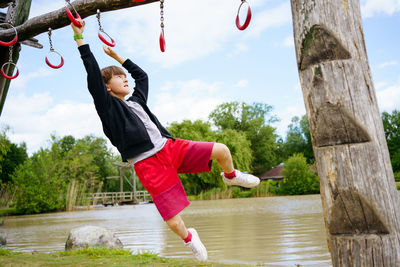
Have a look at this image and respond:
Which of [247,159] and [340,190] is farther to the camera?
[247,159]

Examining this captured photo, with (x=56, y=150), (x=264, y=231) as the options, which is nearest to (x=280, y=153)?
(x=56, y=150)

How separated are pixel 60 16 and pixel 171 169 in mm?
2231

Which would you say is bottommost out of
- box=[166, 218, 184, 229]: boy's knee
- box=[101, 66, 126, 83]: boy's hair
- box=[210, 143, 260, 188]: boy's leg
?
box=[166, 218, 184, 229]: boy's knee

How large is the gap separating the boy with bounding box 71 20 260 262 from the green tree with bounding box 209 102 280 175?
39.3 metres

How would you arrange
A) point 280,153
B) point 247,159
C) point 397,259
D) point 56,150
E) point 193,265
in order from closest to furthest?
point 397,259 → point 193,265 → point 56,150 → point 247,159 → point 280,153

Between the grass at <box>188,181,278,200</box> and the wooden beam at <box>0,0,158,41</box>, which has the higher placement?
the wooden beam at <box>0,0,158,41</box>

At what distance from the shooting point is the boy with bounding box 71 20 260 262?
9.44 ft

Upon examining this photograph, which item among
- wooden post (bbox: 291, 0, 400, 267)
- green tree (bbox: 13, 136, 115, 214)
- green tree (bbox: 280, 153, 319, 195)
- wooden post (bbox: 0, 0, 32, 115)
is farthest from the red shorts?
green tree (bbox: 280, 153, 319, 195)

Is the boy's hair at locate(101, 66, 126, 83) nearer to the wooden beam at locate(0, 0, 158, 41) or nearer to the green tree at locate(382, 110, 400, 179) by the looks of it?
the wooden beam at locate(0, 0, 158, 41)

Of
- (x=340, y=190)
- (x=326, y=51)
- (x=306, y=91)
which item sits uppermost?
(x=326, y=51)

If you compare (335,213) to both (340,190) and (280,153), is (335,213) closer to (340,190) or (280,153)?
(340,190)

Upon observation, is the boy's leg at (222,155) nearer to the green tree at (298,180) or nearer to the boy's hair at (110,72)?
the boy's hair at (110,72)

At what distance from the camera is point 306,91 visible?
1.96 metres

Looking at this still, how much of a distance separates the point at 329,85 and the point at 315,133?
26 cm
